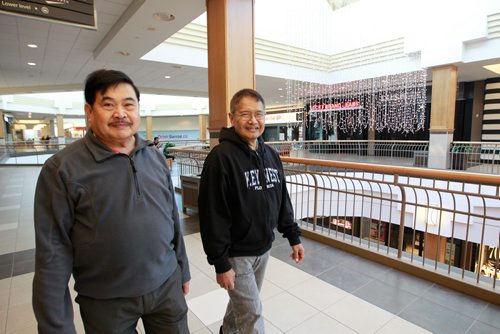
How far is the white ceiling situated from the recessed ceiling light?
Result: 3.4 inches

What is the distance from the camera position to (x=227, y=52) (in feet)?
12.8

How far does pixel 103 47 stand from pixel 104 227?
21.5 ft

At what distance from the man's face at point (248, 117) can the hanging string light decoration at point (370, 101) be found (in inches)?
393

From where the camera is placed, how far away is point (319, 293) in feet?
8.49

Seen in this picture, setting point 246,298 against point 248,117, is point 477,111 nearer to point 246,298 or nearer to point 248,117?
point 248,117

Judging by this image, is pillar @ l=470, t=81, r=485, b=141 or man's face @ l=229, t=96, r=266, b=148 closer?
man's face @ l=229, t=96, r=266, b=148

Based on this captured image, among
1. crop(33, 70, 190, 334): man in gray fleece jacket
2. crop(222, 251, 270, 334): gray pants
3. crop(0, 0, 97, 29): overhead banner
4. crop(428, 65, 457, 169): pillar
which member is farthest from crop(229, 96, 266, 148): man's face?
crop(428, 65, 457, 169): pillar

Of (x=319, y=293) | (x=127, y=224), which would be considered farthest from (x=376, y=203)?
(x=127, y=224)

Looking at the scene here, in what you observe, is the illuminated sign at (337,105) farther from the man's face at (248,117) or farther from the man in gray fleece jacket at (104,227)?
the man in gray fleece jacket at (104,227)

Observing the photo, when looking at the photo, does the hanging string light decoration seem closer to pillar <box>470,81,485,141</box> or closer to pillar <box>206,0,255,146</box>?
pillar <box>470,81,485,141</box>

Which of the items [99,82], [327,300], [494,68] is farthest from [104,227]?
[494,68]

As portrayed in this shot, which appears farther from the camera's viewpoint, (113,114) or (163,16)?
(163,16)

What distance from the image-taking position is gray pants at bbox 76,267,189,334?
1.06 meters

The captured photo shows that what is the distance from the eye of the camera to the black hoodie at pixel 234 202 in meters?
1.42
